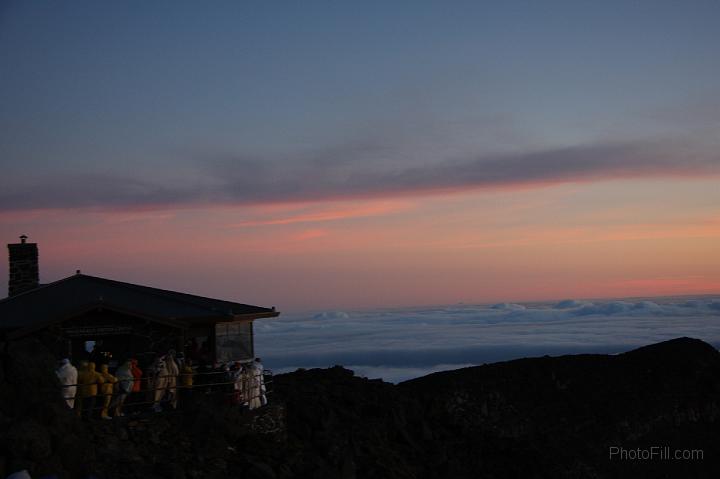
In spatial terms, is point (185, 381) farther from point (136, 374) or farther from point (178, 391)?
point (136, 374)

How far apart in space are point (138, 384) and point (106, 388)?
113cm

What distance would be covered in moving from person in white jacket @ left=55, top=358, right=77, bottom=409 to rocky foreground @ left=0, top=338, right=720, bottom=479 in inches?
17.5

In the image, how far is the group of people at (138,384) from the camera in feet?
76.7

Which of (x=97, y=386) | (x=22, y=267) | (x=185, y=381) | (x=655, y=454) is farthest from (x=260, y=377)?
(x=655, y=454)

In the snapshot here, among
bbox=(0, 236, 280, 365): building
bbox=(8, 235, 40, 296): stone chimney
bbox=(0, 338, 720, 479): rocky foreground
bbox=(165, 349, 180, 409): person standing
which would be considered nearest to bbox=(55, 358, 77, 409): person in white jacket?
bbox=(0, 338, 720, 479): rocky foreground

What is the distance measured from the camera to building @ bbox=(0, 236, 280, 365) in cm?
2536

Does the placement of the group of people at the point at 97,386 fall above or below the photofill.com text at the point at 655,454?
above

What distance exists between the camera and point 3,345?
23.1 metres

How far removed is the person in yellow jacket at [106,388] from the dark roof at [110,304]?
226 centimetres

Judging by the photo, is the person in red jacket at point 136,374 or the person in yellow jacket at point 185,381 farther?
the person in yellow jacket at point 185,381

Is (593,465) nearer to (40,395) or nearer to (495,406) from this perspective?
(495,406)

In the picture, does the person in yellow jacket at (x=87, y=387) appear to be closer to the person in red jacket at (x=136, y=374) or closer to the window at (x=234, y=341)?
the person in red jacket at (x=136, y=374)

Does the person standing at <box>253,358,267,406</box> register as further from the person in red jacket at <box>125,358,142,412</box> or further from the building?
the person in red jacket at <box>125,358,142,412</box>

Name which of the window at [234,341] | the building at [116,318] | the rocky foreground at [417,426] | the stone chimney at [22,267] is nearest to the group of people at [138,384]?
the rocky foreground at [417,426]
